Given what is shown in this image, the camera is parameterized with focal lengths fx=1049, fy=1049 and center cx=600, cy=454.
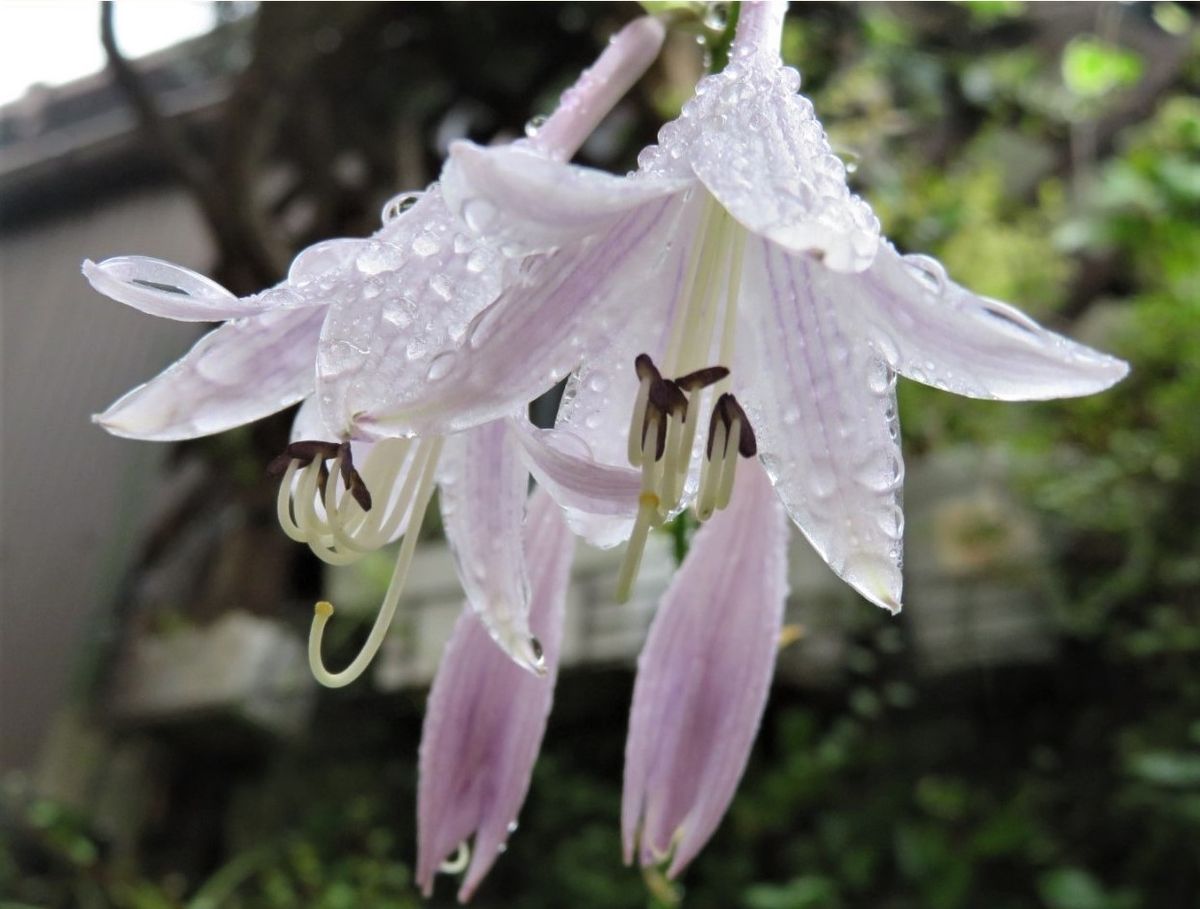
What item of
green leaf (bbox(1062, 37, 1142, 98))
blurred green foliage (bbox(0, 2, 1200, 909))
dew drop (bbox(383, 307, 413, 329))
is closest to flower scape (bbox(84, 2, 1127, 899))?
dew drop (bbox(383, 307, 413, 329))

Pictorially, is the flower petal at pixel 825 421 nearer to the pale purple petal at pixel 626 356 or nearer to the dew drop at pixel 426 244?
the pale purple petal at pixel 626 356

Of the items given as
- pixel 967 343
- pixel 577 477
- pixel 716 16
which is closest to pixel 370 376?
pixel 577 477

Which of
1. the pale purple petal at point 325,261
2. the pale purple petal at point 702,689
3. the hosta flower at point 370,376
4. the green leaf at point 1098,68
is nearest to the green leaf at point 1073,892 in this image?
the pale purple petal at point 702,689

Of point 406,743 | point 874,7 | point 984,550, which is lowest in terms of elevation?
Answer: point 406,743

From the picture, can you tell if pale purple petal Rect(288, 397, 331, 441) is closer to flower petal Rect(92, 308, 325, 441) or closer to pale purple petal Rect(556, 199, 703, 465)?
flower petal Rect(92, 308, 325, 441)

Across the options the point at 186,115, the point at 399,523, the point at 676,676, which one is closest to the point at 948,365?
the point at 676,676

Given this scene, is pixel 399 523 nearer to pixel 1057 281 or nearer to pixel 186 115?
pixel 1057 281

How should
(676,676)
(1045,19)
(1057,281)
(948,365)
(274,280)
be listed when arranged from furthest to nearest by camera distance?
1. (1045,19)
2. (1057,281)
3. (274,280)
4. (676,676)
5. (948,365)

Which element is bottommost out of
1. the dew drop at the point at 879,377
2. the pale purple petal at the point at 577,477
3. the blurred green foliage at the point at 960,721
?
the blurred green foliage at the point at 960,721

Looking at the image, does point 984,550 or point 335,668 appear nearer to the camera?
point 984,550
